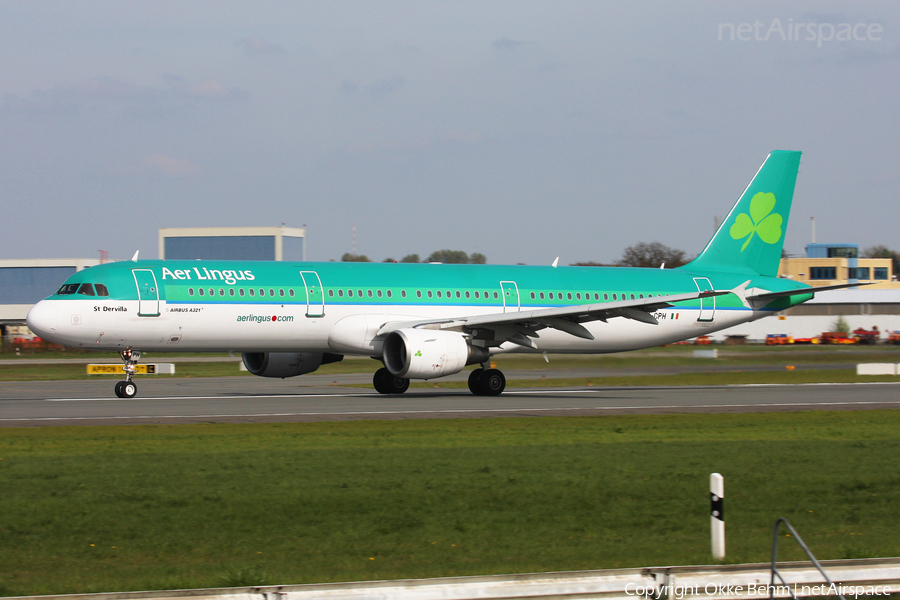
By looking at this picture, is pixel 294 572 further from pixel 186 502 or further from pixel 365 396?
pixel 365 396

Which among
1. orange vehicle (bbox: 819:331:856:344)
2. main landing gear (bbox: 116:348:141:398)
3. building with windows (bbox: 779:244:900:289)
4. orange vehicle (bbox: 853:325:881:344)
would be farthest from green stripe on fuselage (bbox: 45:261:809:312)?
building with windows (bbox: 779:244:900:289)

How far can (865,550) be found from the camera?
8.77 meters

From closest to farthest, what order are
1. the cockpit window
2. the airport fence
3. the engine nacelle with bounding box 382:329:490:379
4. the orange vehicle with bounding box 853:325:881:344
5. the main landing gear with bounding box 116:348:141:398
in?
1. the airport fence
2. the engine nacelle with bounding box 382:329:490:379
3. the cockpit window
4. the main landing gear with bounding box 116:348:141:398
5. the orange vehicle with bounding box 853:325:881:344

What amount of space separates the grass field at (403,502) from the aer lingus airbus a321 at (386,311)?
8084 millimetres

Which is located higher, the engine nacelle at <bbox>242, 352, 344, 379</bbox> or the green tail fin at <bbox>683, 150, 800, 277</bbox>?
the green tail fin at <bbox>683, 150, 800, 277</bbox>

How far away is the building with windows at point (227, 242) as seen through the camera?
100125 millimetres

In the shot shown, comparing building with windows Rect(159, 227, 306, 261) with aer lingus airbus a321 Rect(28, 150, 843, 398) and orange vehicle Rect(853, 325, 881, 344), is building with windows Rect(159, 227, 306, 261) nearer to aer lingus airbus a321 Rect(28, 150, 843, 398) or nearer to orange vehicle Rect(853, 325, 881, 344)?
orange vehicle Rect(853, 325, 881, 344)

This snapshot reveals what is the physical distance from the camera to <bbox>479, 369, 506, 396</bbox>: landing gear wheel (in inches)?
1139

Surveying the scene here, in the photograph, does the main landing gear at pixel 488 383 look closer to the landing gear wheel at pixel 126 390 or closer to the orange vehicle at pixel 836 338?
the landing gear wheel at pixel 126 390

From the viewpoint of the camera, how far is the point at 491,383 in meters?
28.9

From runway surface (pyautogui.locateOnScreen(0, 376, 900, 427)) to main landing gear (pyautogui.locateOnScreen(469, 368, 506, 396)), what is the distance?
1.31 feet

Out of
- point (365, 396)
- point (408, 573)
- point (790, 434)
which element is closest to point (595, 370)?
point (365, 396)

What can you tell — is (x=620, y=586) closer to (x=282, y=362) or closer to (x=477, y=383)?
(x=477, y=383)

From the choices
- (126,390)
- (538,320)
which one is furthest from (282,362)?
(538,320)
